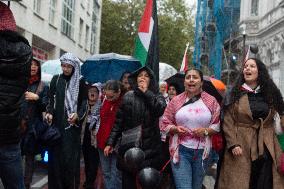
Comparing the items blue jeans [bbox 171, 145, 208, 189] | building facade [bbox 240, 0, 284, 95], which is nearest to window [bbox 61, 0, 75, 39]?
building facade [bbox 240, 0, 284, 95]

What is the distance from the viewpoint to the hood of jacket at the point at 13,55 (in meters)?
4.00

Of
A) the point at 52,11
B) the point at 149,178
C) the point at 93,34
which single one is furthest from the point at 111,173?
the point at 93,34

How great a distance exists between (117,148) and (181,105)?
3.18ft

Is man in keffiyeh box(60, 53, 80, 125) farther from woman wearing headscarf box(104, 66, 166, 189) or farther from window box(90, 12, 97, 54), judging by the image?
window box(90, 12, 97, 54)

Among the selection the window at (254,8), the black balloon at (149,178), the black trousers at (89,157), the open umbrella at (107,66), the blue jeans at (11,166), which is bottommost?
the black trousers at (89,157)

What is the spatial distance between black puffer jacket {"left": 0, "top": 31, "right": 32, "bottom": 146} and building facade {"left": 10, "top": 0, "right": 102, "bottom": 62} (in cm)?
1432

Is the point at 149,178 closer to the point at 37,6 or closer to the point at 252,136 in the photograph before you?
the point at 252,136

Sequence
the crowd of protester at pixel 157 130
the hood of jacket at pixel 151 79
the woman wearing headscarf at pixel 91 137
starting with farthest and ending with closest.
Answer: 1. the woman wearing headscarf at pixel 91 137
2. the hood of jacket at pixel 151 79
3. the crowd of protester at pixel 157 130

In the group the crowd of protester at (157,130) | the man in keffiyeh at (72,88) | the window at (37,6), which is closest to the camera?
the crowd of protester at (157,130)

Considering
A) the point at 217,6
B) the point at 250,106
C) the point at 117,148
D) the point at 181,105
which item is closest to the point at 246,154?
the point at 250,106

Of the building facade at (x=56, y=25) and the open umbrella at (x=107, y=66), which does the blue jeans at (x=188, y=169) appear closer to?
the open umbrella at (x=107, y=66)

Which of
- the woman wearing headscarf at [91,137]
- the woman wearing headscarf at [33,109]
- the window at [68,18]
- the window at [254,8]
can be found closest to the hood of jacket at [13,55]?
the woman wearing headscarf at [33,109]

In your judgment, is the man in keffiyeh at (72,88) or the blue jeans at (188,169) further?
the man in keffiyeh at (72,88)

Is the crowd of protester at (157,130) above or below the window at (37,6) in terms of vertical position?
below
